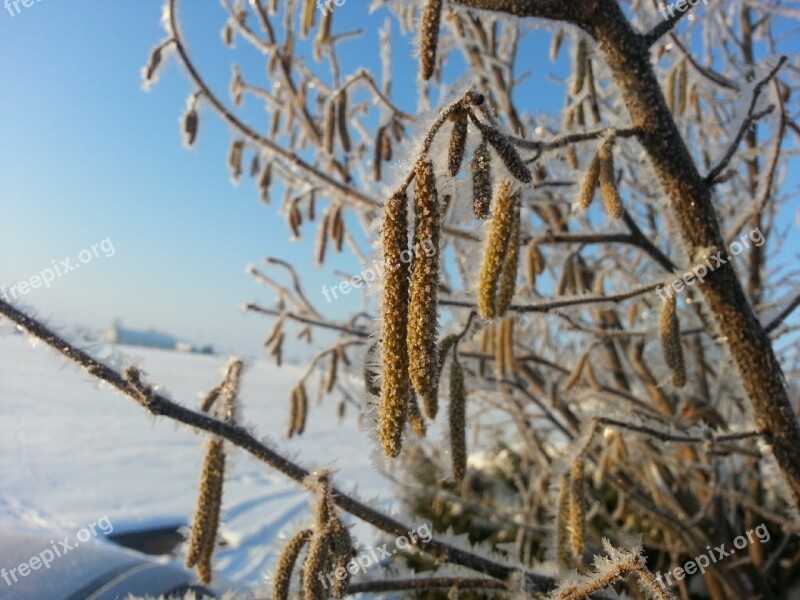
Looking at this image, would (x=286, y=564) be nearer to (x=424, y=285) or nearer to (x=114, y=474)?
(x=424, y=285)

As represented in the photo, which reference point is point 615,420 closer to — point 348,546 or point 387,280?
point 348,546

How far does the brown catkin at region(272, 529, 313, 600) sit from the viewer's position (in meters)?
1.04

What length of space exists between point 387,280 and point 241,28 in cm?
208

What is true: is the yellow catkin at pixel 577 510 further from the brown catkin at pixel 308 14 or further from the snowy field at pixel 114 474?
the snowy field at pixel 114 474

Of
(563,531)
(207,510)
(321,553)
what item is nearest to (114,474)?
(207,510)

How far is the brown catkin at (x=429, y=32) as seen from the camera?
45.5 inches

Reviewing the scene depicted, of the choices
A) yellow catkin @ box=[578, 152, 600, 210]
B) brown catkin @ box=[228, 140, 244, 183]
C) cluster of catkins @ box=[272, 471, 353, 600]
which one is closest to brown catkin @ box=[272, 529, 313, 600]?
cluster of catkins @ box=[272, 471, 353, 600]

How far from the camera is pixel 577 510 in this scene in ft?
4.42

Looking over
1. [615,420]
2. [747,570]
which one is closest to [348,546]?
[615,420]

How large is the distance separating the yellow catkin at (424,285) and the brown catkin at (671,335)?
2.79 ft

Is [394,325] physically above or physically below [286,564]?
above

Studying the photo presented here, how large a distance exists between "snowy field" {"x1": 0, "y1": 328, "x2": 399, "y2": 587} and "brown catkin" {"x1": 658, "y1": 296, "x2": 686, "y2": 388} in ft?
6.47

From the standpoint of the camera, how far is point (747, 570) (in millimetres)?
2955

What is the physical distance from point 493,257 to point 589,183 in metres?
0.34
